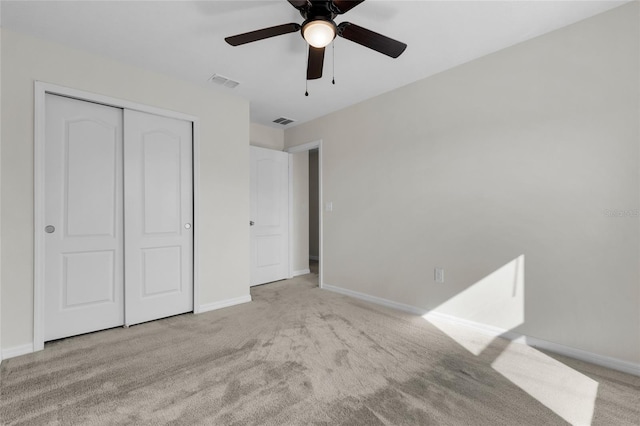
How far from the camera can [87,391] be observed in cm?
184

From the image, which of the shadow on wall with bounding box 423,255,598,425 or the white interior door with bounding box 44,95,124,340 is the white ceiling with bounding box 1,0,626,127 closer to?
the white interior door with bounding box 44,95,124,340

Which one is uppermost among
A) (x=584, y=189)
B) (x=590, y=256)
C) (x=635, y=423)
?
(x=584, y=189)

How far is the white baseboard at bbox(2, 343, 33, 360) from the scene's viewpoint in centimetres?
224

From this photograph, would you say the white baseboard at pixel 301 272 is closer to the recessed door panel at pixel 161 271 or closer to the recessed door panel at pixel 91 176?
the recessed door panel at pixel 161 271

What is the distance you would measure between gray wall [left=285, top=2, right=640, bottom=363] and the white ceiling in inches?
10.8

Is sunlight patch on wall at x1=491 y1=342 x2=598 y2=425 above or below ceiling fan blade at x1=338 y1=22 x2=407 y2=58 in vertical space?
below

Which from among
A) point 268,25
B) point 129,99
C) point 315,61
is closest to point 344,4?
point 315,61

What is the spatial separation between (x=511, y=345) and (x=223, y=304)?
2.87 m

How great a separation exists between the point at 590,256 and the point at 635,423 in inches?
41.4

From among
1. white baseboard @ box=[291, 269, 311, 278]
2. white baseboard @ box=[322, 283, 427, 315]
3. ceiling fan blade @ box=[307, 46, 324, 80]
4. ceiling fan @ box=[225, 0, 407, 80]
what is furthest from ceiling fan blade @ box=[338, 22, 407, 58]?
white baseboard @ box=[291, 269, 311, 278]

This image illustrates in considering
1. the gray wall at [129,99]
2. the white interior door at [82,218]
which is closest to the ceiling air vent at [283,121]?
the gray wall at [129,99]

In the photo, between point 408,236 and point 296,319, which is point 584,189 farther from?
point 296,319

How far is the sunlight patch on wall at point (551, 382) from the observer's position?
65.4 inches

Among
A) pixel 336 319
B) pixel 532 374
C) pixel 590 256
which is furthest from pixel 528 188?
pixel 336 319
